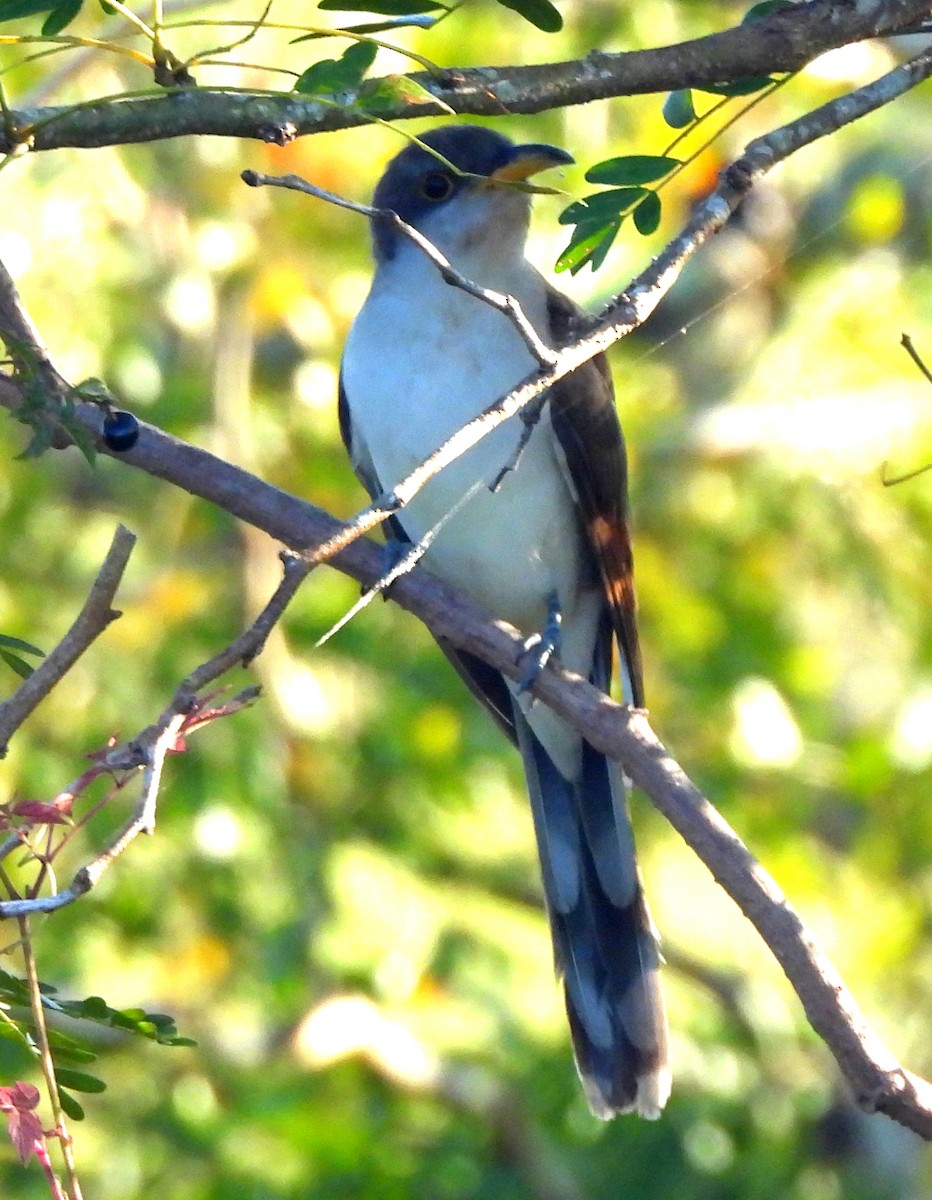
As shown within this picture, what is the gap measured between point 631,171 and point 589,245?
0.13 metres

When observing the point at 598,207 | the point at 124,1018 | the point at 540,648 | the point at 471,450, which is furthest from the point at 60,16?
the point at 471,450

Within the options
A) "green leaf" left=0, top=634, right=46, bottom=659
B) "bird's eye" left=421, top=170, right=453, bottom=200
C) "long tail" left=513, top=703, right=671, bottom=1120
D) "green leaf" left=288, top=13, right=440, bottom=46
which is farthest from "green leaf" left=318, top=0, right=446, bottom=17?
"long tail" left=513, top=703, right=671, bottom=1120

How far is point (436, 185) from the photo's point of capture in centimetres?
402

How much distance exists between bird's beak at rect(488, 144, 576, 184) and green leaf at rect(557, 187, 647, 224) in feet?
5.02

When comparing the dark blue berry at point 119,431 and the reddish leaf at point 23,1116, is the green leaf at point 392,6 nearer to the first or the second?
the dark blue berry at point 119,431

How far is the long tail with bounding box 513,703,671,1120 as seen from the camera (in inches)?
140

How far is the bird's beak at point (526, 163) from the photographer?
12.2 feet

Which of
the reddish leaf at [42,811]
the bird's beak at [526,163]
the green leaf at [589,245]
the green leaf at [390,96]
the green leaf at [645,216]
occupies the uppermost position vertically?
the bird's beak at [526,163]

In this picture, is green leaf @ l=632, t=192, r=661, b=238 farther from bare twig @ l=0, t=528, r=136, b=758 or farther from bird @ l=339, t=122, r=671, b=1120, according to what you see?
bird @ l=339, t=122, r=671, b=1120

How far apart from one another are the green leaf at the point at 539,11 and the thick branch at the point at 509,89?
0.36 ft

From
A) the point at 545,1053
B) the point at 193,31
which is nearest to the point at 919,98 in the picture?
the point at 193,31

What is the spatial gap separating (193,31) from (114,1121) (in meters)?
3.16

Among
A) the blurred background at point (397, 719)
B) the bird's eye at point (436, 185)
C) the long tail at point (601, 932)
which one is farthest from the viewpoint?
the blurred background at point (397, 719)

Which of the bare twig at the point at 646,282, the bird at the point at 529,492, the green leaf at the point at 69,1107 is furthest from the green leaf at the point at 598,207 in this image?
the bird at the point at 529,492
